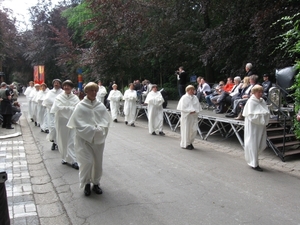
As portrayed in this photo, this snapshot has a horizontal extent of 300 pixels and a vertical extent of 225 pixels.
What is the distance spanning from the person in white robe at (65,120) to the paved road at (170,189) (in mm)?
271

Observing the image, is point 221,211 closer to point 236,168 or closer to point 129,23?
point 236,168

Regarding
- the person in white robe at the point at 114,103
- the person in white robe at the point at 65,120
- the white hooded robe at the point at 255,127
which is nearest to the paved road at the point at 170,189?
the person in white robe at the point at 65,120

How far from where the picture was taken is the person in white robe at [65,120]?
651 centimetres

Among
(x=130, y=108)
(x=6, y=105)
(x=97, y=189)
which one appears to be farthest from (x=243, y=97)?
(x=6, y=105)

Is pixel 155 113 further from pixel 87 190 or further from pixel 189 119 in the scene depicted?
pixel 87 190

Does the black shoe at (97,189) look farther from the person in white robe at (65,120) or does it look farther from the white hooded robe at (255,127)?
the white hooded robe at (255,127)

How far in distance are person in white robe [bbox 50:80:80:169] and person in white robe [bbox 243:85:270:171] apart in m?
3.84

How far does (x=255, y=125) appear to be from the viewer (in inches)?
253

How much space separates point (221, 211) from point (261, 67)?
1035cm

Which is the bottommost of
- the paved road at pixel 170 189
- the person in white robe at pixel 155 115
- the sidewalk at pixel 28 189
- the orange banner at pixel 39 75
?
the sidewalk at pixel 28 189

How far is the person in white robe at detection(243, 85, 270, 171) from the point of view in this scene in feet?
20.8

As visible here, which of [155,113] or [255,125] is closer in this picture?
[255,125]

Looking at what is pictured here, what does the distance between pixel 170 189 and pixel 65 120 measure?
113 inches

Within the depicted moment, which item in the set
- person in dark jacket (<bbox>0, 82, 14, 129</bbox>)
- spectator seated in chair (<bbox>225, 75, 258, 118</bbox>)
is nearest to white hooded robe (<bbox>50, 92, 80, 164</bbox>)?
spectator seated in chair (<bbox>225, 75, 258, 118</bbox>)
